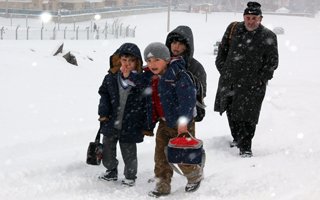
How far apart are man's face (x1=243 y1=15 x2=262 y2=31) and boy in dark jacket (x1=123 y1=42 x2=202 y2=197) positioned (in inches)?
68.3

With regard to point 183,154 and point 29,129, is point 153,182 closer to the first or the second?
point 183,154

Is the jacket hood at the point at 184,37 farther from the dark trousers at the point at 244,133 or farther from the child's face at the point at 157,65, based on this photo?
the dark trousers at the point at 244,133

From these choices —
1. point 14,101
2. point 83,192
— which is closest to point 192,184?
point 83,192

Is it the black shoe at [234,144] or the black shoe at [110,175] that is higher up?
the black shoe at [110,175]

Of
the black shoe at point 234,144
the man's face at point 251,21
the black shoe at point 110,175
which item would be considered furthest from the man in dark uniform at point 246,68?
the black shoe at point 110,175

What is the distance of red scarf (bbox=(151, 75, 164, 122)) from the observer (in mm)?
4469

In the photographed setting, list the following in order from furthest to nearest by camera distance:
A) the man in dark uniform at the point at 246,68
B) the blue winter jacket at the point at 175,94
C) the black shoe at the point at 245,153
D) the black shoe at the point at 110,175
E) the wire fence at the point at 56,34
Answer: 1. the wire fence at the point at 56,34
2. the black shoe at the point at 245,153
3. the man in dark uniform at the point at 246,68
4. the black shoe at the point at 110,175
5. the blue winter jacket at the point at 175,94

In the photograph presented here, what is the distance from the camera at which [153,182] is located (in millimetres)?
5117

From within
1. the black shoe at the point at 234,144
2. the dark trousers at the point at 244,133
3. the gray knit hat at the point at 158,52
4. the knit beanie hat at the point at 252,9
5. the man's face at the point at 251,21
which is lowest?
the black shoe at the point at 234,144

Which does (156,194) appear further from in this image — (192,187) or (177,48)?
(177,48)

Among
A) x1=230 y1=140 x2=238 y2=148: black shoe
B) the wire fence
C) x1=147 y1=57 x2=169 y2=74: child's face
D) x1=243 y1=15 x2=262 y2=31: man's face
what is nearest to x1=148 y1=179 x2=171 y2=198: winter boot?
x1=147 y1=57 x2=169 y2=74: child's face

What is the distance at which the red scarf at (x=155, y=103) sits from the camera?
447 cm

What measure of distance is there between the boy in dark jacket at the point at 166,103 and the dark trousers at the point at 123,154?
13.7 inches

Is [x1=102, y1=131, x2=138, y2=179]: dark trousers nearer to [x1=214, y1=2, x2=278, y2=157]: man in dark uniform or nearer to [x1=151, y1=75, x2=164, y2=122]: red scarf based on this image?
[x1=151, y1=75, x2=164, y2=122]: red scarf
